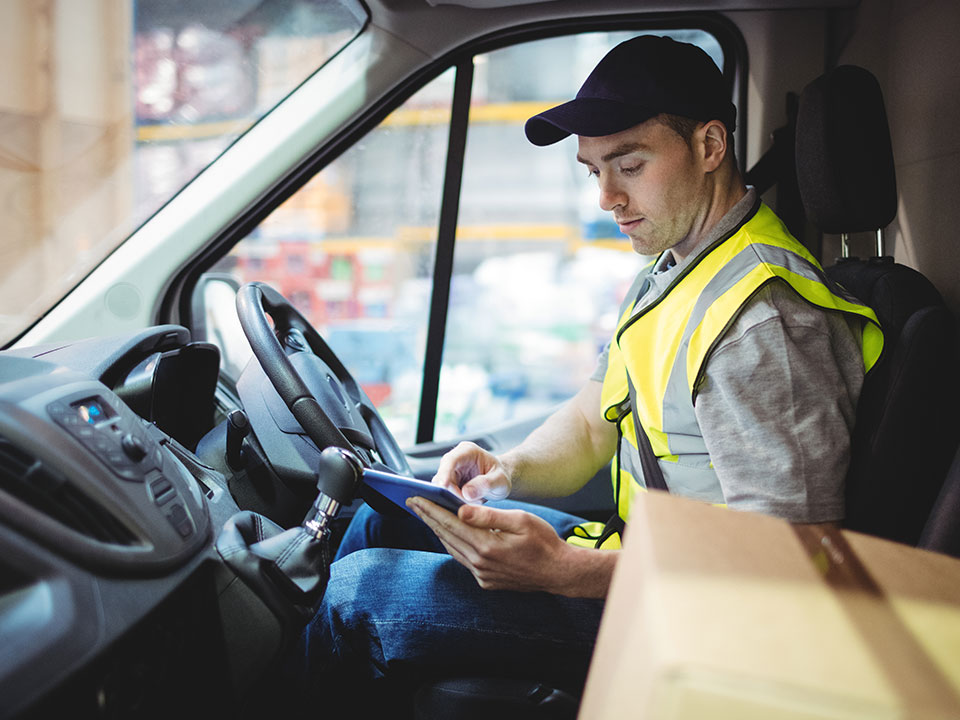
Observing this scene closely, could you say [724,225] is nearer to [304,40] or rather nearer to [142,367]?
[142,367]

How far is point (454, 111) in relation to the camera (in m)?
2.16

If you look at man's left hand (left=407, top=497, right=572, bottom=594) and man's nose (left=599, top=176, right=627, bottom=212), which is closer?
man's left hand (left=407, top=497, right=572, bottom=594)

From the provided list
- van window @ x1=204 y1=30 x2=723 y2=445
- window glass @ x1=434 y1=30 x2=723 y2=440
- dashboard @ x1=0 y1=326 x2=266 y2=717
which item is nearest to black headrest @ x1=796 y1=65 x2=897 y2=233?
dashboard @ x1=0 y1=326 x2=266 y2=717

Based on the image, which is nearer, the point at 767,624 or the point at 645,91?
the point at 767,624

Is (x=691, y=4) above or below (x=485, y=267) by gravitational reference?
above

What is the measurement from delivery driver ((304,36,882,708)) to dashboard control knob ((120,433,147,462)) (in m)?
0.35

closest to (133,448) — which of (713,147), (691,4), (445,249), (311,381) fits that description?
(311,381)

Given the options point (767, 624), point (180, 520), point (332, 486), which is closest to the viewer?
point (767, 624)

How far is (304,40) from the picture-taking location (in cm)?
218

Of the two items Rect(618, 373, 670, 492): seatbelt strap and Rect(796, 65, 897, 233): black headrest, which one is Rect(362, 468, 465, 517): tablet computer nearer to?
Rect(618, 373, 670, 492): seatbelt strap

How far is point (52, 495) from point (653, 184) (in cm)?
97

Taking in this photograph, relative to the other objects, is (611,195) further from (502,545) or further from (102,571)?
(102,571)

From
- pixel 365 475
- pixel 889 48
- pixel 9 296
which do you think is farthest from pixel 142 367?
pixel 889 48

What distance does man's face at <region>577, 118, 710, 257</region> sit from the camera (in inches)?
49.9
